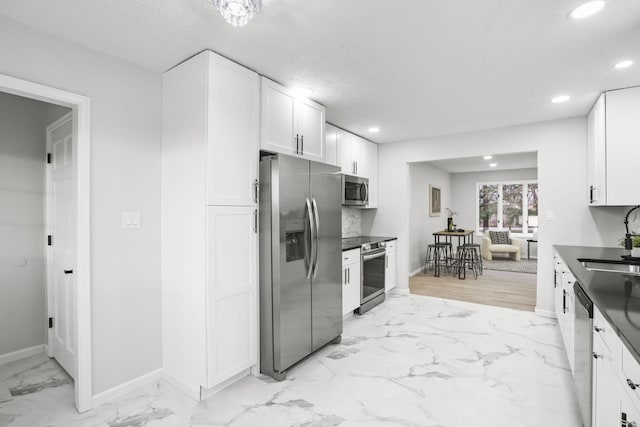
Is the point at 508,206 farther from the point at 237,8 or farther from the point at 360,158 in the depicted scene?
the point at 237,8

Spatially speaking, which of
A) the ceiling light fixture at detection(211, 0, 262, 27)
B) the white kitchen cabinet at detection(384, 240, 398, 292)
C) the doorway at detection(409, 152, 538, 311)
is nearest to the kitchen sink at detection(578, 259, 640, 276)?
the doorway at detection(409, 152, 538, 311)

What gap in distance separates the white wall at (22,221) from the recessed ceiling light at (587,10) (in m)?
3.97

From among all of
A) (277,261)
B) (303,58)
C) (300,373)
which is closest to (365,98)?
(303,58)

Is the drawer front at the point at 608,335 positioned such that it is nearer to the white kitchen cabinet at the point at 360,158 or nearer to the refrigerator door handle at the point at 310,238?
the refrigerator door handle at the point at 310,238

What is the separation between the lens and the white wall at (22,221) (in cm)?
284

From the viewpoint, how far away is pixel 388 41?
7.15ft

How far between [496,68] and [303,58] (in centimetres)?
158

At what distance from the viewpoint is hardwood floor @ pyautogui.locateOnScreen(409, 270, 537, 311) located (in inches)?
187

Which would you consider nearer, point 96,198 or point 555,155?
point 96,198

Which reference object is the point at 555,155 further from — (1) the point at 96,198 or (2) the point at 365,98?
(1) the point at 96,198

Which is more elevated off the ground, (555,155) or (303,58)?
(303,58)

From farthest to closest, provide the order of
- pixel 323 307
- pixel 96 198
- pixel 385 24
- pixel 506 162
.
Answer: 1. pixel 506 162
2. pixel 323 307
3. pixel 96 198
4. pixel 385 24

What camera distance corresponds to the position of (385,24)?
1979mm

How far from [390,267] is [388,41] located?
11.4 feet
